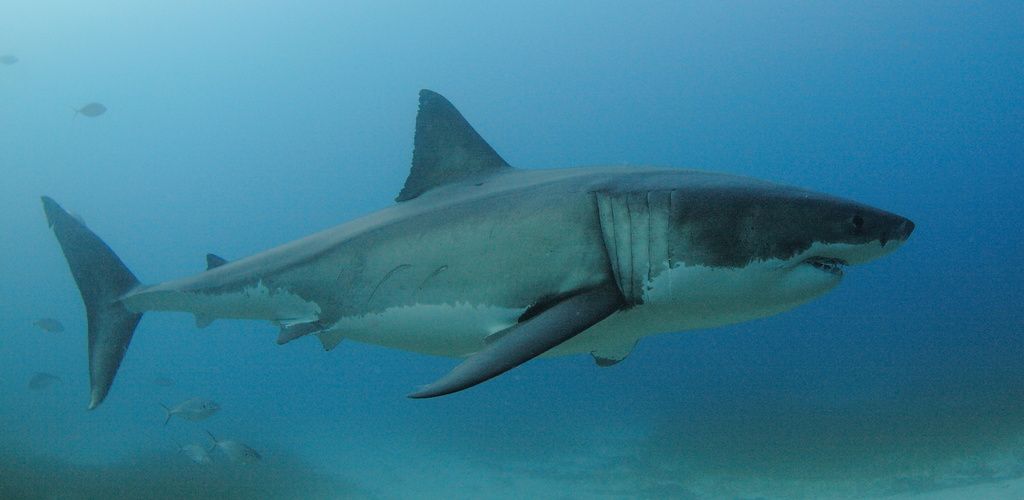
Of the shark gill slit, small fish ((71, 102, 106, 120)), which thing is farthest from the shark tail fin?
small fish ((71, 102, 106, 120))

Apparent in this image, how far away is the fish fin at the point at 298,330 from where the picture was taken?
315 cm

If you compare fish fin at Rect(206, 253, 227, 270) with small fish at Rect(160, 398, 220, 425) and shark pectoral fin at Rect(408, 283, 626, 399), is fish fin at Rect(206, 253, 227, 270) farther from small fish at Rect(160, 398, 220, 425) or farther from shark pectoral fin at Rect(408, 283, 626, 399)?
small fish at Rect(160, 398, 220, 425)

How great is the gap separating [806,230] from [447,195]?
75.5 inches

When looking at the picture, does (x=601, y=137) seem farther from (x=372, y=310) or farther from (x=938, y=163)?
(x=372, y=310)

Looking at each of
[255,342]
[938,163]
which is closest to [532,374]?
[938,163]

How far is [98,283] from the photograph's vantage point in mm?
3994

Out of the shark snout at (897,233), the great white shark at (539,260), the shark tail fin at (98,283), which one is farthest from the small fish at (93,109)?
the shark snout at (897,233)

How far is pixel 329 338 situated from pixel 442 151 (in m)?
1.42

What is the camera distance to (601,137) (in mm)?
54750

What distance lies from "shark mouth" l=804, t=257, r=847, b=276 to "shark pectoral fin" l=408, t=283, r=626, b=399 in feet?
2.57

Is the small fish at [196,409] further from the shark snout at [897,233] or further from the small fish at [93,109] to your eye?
the shark snout at [897,233]

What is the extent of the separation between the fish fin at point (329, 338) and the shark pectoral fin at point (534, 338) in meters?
1.58

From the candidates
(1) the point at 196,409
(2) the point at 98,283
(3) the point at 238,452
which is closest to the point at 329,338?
(2) the point at 98,283

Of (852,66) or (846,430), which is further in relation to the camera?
(852,66)
